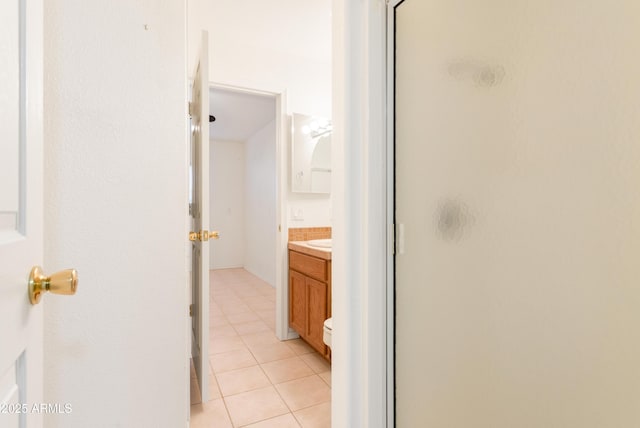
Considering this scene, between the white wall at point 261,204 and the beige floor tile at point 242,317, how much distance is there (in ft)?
3.95

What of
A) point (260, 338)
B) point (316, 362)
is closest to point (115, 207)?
point (316, 362)

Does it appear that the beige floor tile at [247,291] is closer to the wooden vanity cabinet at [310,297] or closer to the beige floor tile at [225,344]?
the beige floor tile at [225,344]

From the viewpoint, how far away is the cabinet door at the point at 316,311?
2.18 metres

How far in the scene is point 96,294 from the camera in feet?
3.27

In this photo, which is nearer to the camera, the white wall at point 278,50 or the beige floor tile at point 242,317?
the white wall at point 278,50

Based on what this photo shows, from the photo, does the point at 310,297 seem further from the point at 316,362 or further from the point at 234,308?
the point at 234,308

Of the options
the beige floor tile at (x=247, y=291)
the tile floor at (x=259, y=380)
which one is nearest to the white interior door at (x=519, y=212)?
the tile floor at (x=259, y=380)

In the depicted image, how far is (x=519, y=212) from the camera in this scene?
64 centimetres

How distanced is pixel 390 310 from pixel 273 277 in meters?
3.73

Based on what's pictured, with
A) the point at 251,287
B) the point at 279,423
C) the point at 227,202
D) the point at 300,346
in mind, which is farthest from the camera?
the point at 227,202

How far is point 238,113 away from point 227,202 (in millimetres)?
2132

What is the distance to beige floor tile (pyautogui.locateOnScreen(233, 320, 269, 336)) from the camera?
9.37 feet

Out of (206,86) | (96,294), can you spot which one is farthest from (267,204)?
(96,294)

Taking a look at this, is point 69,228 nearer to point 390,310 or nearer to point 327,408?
point 390,310
